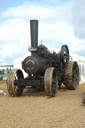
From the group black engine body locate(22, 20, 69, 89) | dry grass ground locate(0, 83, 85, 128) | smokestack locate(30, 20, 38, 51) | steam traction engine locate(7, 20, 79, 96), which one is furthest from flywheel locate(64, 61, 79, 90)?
dry grass ground locate(0, 83, 85, 128)

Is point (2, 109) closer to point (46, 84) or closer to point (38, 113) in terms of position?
point (38, 113)

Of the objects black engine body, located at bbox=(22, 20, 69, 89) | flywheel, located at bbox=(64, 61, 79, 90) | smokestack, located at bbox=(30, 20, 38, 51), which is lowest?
flywheel, located at bbox=(64, 61, 79, 90)

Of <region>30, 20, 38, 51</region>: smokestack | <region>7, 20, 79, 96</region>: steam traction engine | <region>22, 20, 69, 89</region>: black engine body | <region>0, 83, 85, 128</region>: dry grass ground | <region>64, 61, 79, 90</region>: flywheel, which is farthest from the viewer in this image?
<region>64, 61, 79, 90</region>: flywheel

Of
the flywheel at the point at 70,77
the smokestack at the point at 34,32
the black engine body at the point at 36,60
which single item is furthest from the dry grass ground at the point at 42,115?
the flywheel at the point at 70,77

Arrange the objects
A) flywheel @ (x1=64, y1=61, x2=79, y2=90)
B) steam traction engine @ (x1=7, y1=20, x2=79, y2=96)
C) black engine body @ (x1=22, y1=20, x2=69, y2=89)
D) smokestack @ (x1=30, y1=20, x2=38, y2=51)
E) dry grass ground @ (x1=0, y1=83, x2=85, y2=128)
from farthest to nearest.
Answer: flywheel @ (x1=64, y1=61, x2=79, y2=90) → smokestack @ (x1=30, y1=20, x2=38, y2=51) → black engine body @ (x1=22, y1=20, x2=69, y2=89) → steam traction engine @ (x1=7, y1=20, x2=79, y2=96) → dry grass ground @ (x1=0, y1=83, x2=85, y2=128)

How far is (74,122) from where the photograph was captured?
4.43m

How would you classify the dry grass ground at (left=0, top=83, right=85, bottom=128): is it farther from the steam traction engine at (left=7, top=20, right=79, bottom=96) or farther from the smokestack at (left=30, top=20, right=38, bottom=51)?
the smokestack at (left=30, top=20, right=38, bottom=51)

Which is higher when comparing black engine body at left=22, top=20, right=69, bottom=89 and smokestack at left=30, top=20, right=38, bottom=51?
smokestack at left=30, top=20, right=38, bottom=51

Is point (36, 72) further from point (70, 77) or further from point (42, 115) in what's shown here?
point (42, 115)

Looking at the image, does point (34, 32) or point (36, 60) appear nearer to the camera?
point (36, 60)

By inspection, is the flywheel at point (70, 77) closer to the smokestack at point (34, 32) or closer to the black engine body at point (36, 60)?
the black engine body at point (36, 60)

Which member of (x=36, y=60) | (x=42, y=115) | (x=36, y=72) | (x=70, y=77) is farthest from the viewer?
(x=70, y=77)

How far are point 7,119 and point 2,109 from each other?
3.62 ft

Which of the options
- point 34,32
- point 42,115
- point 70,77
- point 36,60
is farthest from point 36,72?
point 42,115
